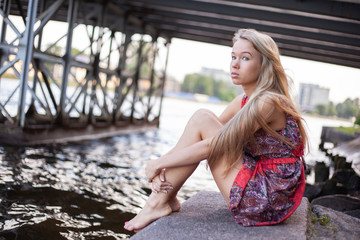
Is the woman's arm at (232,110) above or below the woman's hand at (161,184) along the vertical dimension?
above

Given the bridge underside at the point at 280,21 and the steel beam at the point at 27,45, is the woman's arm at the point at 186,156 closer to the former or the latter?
the steel beam at the point at 27,45

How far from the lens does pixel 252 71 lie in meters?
2.86

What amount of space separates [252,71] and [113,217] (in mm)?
2476

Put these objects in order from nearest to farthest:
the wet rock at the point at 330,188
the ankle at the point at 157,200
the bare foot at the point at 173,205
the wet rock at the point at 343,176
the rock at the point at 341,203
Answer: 1. the ankle at the point at 157,200
2. the bare foot at the point at 173,205
3. the rock at the point at 341,203
4. the wet rock at the point at 330,188
5. the wet rock at the point at 343,176

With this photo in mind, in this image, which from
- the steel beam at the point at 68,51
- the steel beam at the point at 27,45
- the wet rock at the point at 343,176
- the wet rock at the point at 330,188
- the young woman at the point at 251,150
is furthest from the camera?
the steel beam at the point at 68,51

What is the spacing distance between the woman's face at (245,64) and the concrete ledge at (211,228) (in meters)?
0.99

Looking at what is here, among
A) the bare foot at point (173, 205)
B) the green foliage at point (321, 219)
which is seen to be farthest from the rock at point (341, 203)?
Result: the bare foot at point (173, 205)

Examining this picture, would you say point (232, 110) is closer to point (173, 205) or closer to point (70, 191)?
point (173, 205)

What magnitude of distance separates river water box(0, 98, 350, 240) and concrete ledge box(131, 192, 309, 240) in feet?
2.55

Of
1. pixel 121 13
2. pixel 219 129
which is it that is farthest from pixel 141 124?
pixel 219 129

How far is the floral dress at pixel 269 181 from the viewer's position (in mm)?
2711

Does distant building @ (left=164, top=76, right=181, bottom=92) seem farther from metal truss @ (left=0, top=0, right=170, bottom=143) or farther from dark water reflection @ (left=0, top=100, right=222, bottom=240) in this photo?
dark water reflection @ (left=0, top=100, right=222, bottom=240)

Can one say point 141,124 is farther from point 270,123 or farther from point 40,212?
point 270,123

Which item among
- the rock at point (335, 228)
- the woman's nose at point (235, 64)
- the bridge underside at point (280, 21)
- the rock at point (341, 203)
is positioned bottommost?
the rock at point (341, 203)
